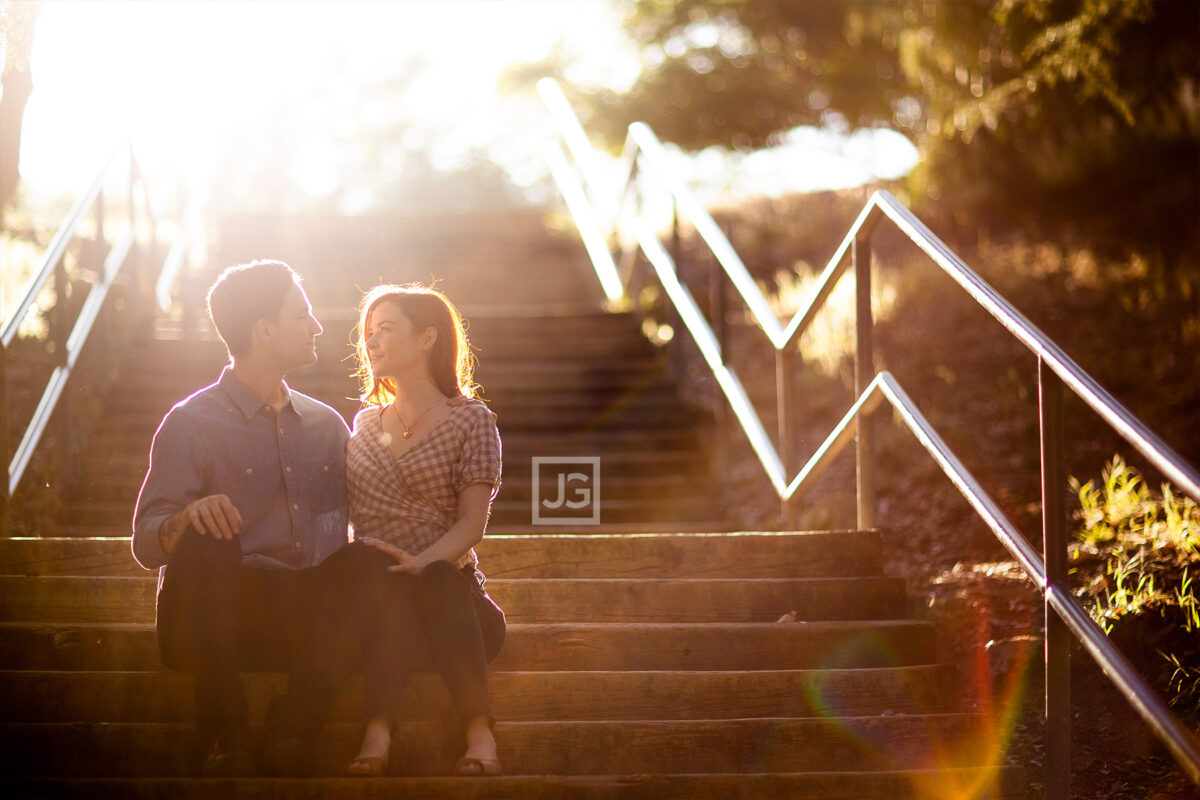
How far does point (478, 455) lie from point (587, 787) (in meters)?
A: 0.82

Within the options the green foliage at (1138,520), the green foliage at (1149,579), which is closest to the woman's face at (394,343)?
the green foliage at (1149,579)

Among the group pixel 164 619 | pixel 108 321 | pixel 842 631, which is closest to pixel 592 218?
pixel 108 321

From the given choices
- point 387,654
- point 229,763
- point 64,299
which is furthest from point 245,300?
point 64,299

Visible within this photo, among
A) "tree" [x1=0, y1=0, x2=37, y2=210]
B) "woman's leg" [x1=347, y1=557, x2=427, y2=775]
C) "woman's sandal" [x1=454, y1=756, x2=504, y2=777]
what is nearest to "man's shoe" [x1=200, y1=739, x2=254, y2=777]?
"woman's leg" [x1=347, y1=557, x2=427, y2=775]

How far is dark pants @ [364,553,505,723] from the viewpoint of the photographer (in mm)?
2811

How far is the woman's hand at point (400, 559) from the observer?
2.92 metres

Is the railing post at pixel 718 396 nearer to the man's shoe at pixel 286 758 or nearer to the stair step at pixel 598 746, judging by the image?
the stair step at pixel 598 746

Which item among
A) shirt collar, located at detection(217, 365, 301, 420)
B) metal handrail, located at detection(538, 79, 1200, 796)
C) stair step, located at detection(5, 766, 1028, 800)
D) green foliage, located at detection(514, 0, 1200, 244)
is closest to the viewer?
metal handrail, located at detection(538, 79, 1200, 796)

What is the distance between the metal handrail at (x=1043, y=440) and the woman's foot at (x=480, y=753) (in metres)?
1.16

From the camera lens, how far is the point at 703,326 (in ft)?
17.6

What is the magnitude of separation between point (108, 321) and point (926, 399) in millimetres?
3782

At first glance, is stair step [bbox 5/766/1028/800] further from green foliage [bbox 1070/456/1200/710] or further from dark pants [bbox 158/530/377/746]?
green foliage [bbox 1070/456/1200/710]

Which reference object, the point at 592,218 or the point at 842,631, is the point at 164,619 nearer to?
the point at 842,631

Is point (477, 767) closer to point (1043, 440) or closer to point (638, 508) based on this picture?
point (1043, 440)
